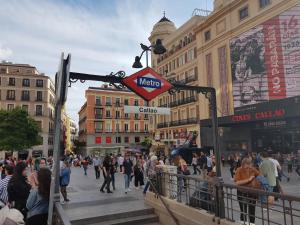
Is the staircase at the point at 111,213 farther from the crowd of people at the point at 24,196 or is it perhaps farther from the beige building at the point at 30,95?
the beige building at the point at 30,95

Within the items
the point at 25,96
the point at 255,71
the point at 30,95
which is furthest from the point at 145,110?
the point at 25,96

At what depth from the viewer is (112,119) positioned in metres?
73.1

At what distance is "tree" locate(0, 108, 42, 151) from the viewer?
4906 centimetres

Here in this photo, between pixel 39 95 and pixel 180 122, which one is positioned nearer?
pixel 180 122

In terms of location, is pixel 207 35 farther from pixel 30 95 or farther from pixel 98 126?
pixel 30 95

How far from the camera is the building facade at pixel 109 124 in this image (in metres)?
71.2

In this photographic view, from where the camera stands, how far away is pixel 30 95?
65312mm

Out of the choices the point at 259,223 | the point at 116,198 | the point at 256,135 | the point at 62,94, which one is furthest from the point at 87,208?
Answer: the point at 256,135

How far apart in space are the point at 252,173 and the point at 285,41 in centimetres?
2254

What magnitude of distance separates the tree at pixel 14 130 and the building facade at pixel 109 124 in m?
21.0

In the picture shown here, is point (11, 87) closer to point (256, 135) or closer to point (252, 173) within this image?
point (256, 135)

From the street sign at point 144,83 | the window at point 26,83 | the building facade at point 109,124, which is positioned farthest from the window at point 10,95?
the street sign at point 144,83

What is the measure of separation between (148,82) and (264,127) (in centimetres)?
2580

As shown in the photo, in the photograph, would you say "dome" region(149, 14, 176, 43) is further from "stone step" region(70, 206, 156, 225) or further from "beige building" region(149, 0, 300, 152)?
"stone step" region(70, 206, 156, 225)
